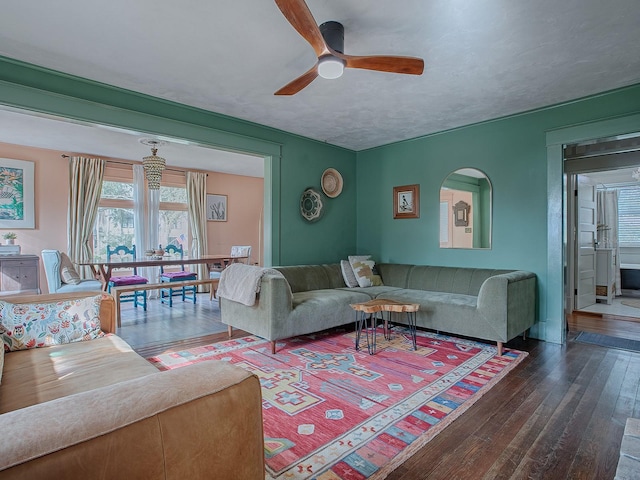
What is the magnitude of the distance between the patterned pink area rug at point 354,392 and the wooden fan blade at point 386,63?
88.6 inches

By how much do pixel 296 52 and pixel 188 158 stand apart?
4.05 meters

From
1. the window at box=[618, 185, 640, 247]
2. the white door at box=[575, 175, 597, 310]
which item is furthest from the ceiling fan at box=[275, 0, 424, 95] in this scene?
the window at box=[618, 185, 640, 247]

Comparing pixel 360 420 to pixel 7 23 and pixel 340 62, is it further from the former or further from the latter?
pixel 7 23

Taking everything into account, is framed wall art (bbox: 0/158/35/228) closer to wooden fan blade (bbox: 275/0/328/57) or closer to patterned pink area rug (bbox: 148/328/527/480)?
patterned pink area rug (bbox: 148/328/527/480)

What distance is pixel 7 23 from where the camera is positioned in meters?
2.28

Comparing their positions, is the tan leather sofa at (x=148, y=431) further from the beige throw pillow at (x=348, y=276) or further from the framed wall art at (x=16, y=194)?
the framed wall art at (x=16, y=194)

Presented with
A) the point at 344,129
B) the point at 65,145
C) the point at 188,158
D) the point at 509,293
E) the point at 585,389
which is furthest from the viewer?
the point at 188,158

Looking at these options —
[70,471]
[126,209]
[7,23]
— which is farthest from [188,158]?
[70,471]

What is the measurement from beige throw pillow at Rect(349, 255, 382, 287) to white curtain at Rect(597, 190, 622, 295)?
15.9 ft

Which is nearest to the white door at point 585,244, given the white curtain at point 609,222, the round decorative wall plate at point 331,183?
the white curtain at point 609,222

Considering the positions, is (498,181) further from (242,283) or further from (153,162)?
(153,162)

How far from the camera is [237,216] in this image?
7836 millimetres

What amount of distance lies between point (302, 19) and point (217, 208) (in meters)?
6.03

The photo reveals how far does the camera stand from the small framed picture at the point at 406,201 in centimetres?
497
